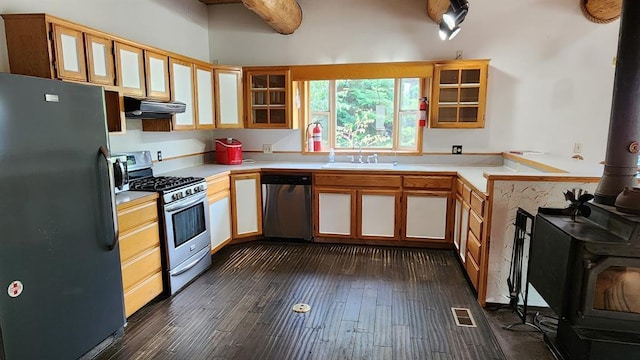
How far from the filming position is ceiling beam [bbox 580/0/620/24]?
3688mm

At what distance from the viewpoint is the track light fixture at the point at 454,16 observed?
261cm

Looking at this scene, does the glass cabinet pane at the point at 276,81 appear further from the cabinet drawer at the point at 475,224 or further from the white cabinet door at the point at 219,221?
the cabinet drawer at the point at 475,224

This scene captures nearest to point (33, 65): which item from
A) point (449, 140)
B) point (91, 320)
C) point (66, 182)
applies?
point (66, 182)

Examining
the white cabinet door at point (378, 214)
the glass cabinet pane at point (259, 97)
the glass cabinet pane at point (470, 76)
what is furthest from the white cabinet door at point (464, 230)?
the glass cabinet pane at point (259, 97)

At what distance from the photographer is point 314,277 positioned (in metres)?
3.44

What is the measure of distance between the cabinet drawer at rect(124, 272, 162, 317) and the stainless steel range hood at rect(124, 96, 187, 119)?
132cm

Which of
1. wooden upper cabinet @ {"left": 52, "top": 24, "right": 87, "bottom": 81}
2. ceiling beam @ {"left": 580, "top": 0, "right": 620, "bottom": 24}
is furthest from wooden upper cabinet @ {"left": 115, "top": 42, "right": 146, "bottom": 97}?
ceiling beam @ {"left": 580, "top": 0, "right": 620, "bottom": 24}

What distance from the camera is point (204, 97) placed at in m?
4.14

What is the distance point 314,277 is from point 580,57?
3737mm

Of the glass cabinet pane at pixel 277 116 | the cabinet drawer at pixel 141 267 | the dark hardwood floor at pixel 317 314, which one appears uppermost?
the glass cabinet pane at pixel 277 116

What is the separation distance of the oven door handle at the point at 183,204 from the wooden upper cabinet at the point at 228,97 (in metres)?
1.25

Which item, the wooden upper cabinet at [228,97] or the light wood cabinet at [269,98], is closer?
the wooden upper cabinet at [228,97]

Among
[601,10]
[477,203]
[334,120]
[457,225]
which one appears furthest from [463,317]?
[601,10]

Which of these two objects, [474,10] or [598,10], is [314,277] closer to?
[474,10]
